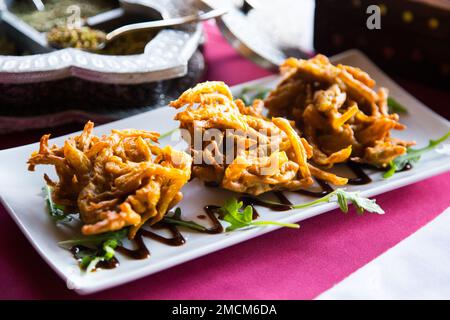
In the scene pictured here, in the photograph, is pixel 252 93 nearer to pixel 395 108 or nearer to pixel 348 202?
pixel 395 108

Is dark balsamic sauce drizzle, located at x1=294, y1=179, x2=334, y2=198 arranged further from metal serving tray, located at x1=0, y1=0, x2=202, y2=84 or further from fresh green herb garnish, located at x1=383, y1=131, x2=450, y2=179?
metal serving tray, located at x1=0, y1=0, x2=202, y2=84

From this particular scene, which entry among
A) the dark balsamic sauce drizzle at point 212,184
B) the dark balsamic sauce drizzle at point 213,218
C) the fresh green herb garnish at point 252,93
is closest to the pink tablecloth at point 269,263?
the dark balsamic sauce drizzle at point 213,218

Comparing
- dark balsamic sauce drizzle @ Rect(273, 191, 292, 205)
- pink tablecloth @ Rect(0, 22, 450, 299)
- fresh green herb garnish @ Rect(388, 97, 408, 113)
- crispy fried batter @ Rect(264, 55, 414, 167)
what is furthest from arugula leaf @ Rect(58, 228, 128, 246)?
fresh green herb garnish @ Rect(388, 97, 408, 113)

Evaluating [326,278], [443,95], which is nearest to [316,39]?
[443,95]

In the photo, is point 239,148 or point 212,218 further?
point 239,148

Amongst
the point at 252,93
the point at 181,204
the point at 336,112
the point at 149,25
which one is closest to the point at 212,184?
the point at 181,204

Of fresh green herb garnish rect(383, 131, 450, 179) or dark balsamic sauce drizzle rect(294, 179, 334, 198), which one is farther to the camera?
fresh green herb garnish rect(383, 131, 450, 179)
